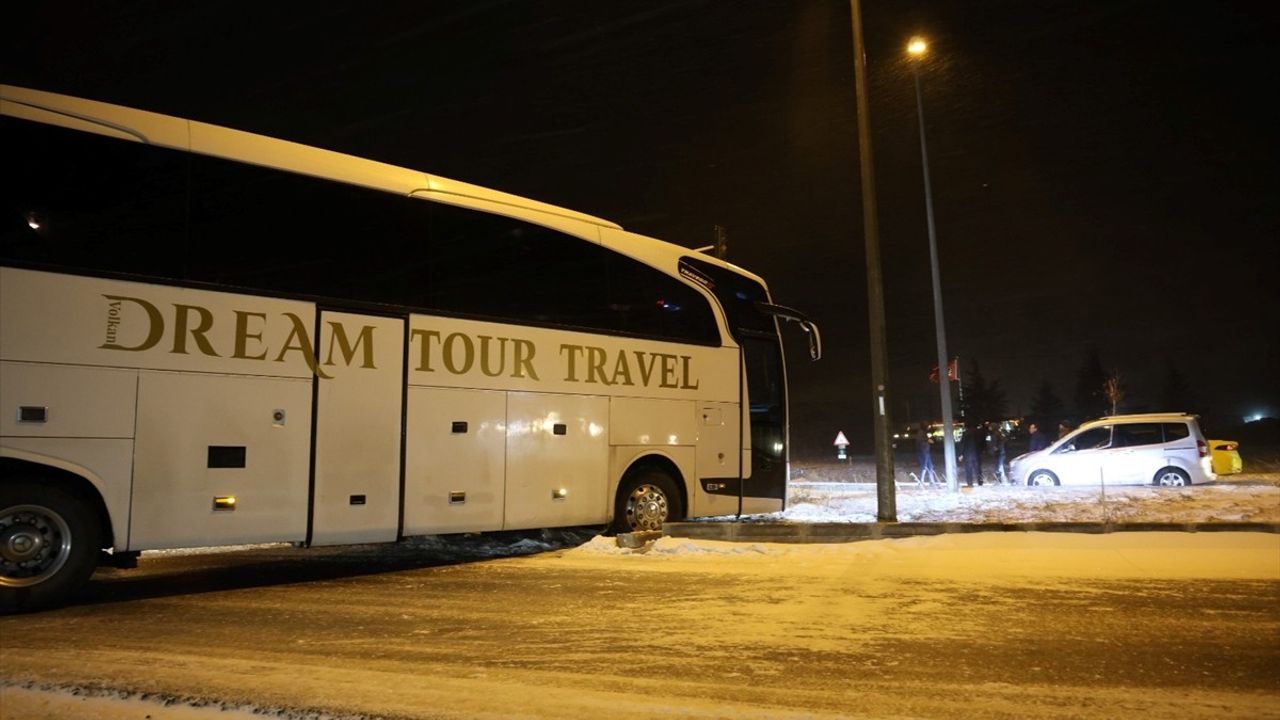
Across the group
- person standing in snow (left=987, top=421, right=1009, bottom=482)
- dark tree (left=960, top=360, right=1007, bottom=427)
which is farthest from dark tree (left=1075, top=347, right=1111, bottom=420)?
person standing in snow (left=987, top=421, right=1009, bottom=482)

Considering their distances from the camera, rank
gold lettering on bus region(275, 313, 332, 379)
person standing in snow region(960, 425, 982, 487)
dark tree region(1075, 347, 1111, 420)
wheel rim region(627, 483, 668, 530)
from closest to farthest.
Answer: gold lettering on bus region(275, 313, 332, 379)
wheel rim region(627, 483, 668, 530)
person standing in snow region(960, 425, 982, 487)
dark tree region(1075, 347, 1111, 420)

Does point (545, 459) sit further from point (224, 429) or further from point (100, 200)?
point (100, 200)

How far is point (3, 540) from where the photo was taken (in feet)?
21.3

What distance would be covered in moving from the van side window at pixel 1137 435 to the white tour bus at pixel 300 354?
11.9m

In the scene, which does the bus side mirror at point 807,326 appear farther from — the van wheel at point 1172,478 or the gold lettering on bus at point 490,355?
the van wheel at point 1172,478

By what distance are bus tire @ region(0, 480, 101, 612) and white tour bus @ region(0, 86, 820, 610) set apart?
17 mm

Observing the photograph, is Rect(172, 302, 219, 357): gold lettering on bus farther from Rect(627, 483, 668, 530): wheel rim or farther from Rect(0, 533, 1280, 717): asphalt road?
Rect(627, 483, 668, 530): wheel rim

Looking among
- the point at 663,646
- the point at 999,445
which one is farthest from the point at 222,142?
the point at 999,445

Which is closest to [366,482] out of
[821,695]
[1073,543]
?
[821,695]

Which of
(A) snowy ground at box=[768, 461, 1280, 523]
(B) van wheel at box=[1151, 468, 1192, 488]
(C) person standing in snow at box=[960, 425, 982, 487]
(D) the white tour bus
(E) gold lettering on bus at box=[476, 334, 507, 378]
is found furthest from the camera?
(C) person standing in snow at box=[960, 425, 982, 487]

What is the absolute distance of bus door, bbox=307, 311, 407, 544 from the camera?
803cm

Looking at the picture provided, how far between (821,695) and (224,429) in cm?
590

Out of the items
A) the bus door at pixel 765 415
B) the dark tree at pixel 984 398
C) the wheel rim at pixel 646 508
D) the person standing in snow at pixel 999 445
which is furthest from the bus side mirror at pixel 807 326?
the dark tree at pixel 984 398

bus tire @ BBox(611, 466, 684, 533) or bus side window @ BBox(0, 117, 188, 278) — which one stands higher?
bus side window @ BBox(0, 117, 188, 278)
